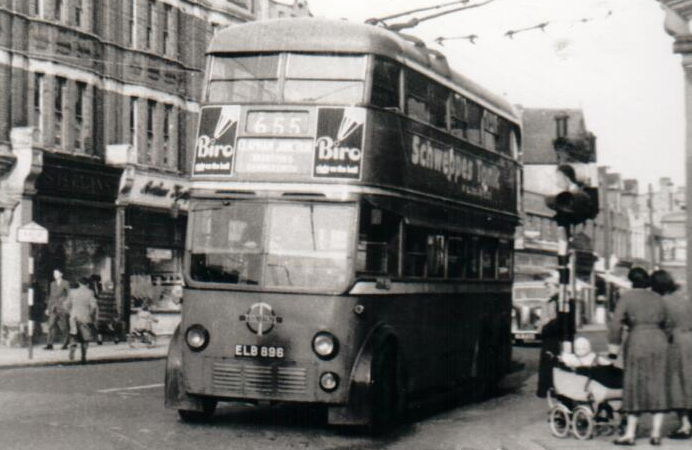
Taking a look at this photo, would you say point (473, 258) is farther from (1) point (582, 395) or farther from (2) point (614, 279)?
(2) point (614, 279)

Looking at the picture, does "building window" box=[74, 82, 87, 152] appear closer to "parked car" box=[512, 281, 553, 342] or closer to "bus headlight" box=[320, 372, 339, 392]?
"parked car" box=[512, 281, 553, 342]

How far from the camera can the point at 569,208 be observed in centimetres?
1264

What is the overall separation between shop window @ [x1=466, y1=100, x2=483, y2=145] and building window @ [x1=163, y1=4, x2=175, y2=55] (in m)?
19.5

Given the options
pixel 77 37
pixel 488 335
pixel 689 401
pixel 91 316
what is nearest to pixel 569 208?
pixel 689 401

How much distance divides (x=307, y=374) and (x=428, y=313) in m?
2.99

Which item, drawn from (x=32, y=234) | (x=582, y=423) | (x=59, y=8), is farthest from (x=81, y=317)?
(x=582, y=423)

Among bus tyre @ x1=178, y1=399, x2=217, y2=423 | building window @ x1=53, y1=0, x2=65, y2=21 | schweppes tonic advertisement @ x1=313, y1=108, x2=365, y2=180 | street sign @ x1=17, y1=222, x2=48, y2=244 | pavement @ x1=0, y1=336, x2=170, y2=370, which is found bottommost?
pavement @ x1=0, y1=336, x2=170, y2=370

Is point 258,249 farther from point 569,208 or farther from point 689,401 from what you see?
point 689,401

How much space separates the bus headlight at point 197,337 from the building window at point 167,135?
2294 cm

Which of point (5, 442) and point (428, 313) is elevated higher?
point (428, 313)

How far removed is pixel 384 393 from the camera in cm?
1279

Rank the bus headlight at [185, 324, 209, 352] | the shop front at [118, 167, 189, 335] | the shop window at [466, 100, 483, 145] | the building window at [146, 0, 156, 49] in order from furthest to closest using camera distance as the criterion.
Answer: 1. the building window at [146, 0, 156, 49]
2. the shop front at [118, 167, 189, 335]
3. the shop window at [466, 100, 483, 145]
4. the bus headlight at [185, 324, 209, 352]

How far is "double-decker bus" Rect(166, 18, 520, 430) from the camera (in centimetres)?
1228

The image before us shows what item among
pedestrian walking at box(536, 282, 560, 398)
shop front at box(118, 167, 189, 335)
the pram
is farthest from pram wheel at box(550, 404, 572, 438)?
shop front at box(118, 167, 189, 335)
